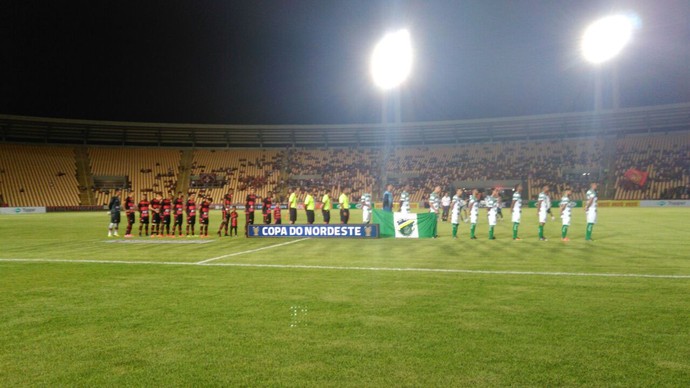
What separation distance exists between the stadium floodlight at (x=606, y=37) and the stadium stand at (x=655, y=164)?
1260cm

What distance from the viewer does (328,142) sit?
224 feet

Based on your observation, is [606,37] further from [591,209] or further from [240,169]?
[240,169]

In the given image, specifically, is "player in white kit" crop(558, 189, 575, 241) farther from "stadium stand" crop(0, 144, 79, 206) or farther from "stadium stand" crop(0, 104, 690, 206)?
"stadium stand" crop(0, 144, 79, 206)

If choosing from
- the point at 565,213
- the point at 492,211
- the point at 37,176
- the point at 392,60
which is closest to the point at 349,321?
the point at 492,211

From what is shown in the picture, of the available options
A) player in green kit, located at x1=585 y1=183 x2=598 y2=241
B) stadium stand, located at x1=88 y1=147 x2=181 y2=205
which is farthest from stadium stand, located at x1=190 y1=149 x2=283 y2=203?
player in green kit, located at x1=585 y1=183 x2=598 y2=241

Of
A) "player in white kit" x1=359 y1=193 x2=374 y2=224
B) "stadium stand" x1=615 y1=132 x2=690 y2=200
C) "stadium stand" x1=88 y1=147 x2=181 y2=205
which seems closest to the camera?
"player in white kit" x1=359 y1=193 x2=374 y2=224

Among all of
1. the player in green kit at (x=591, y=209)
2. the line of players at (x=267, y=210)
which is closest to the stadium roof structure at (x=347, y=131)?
the line of players at (x=267, y=210)

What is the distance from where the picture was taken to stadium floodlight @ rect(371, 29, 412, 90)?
4600 cm

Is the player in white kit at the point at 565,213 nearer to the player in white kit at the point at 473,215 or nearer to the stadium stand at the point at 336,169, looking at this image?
the player in white kit at the point at 473,215

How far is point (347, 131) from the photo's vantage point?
66.6 metres

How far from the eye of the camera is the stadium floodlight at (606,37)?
141ft

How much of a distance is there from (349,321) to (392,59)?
45148mm

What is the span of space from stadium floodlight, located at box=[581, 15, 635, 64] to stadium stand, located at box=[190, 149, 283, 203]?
129 ft

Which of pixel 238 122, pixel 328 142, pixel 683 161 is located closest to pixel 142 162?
pixel 238 122
